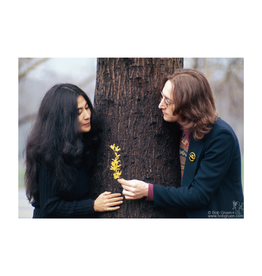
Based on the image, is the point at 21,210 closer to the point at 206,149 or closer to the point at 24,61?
the point at 24,61

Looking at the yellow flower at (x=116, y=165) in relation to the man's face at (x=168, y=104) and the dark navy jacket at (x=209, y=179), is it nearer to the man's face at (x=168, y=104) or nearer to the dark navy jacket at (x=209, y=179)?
the dark navy jacket at (x=209, y=179)

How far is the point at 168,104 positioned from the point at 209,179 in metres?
0.60

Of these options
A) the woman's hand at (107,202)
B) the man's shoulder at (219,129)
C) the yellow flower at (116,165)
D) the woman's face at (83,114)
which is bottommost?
the woman's hand at (107,202)

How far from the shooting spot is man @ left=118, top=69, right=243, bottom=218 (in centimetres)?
160

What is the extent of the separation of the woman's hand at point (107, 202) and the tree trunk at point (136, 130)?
42 mm

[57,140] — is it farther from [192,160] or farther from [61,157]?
[192,160]

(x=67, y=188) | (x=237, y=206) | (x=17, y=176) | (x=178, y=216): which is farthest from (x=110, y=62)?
(x=237, y=206)

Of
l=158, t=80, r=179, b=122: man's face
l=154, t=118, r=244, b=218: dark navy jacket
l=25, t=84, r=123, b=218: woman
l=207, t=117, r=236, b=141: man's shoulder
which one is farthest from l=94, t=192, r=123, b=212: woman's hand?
l=207, t=117, r=236, b=141: man's shoulder

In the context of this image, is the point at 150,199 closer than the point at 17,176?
Yes

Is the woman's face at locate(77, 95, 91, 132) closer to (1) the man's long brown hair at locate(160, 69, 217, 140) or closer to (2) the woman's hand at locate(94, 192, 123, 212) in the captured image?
(2) the woman's hand at locate(94, 192, 123, 212)

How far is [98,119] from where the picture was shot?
183 cm

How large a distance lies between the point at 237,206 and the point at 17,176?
1762 millimetres

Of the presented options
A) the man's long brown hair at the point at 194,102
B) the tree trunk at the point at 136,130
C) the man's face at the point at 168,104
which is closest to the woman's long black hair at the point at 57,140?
the tree trunk at the point at 136,130

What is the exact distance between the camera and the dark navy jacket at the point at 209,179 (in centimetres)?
159
